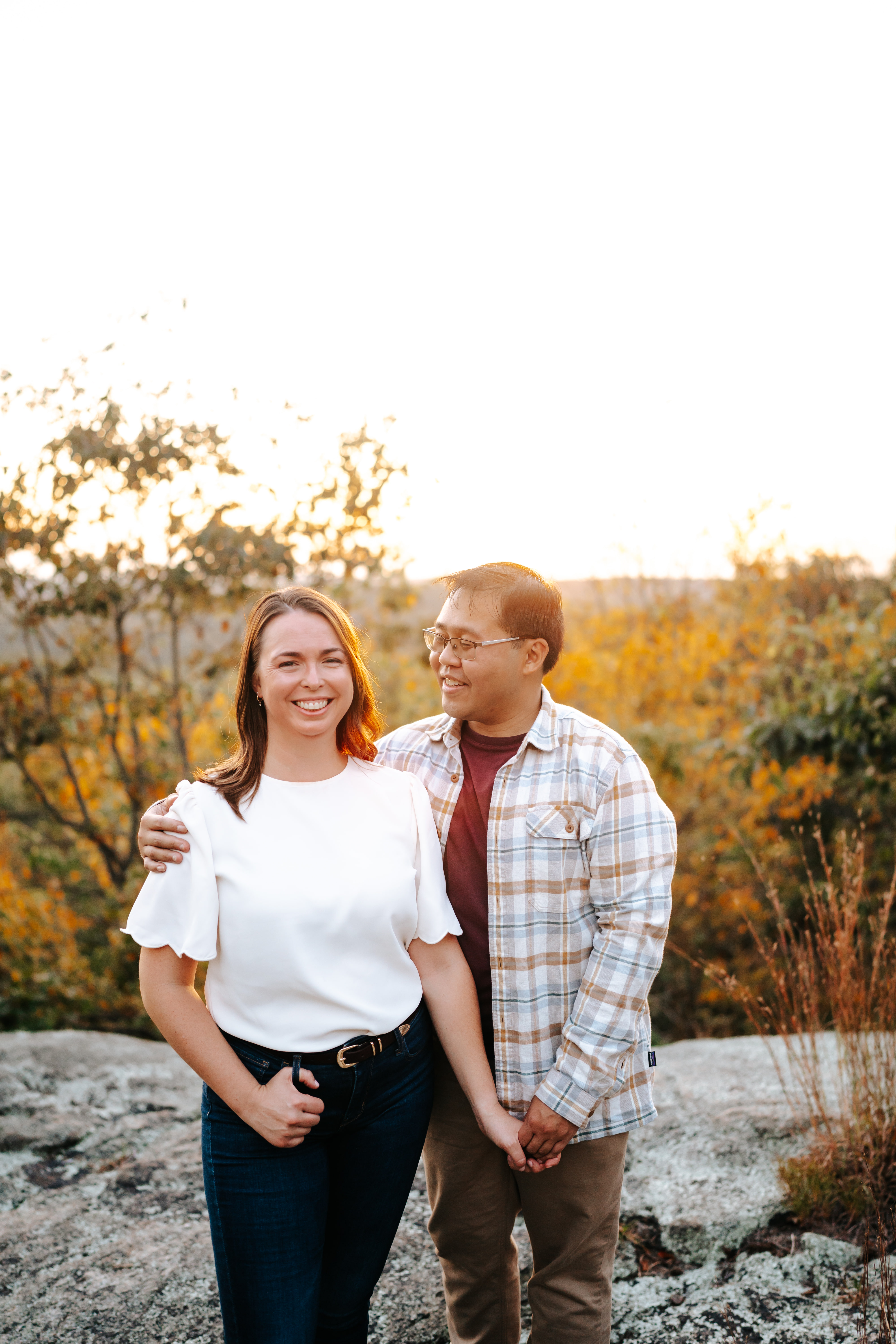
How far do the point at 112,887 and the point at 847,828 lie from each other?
4091 mm

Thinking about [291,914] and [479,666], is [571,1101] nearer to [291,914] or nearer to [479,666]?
[291,914]

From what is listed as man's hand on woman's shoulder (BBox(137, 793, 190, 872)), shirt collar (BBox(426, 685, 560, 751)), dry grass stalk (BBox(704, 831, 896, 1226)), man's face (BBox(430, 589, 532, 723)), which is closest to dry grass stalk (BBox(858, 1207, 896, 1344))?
dry grass stalk (BBox(704, 831, 896, 1226))

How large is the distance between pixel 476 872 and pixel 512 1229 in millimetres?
867

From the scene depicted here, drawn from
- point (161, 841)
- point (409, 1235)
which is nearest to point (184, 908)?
point (161, 841)

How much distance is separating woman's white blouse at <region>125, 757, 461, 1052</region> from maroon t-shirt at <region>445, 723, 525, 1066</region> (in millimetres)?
202

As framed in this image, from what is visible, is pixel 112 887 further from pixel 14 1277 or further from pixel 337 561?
pixel 14 1277

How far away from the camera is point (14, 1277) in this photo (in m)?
2.38

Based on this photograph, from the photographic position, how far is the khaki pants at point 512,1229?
1.92m

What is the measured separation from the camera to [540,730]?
1971 mm

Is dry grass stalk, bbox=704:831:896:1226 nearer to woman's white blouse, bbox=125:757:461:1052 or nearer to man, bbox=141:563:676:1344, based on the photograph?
man, bbox=141:563:676:1344

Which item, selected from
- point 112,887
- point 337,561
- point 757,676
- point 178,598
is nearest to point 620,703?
point 757,676

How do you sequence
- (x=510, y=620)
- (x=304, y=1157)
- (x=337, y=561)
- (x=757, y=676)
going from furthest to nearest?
(x=757, y=676), (x=337, y=561), (x=510, y=620), (x=304, y=1157)

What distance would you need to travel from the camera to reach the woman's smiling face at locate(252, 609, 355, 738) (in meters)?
1.76

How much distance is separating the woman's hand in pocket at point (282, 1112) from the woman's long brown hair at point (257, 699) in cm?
52
